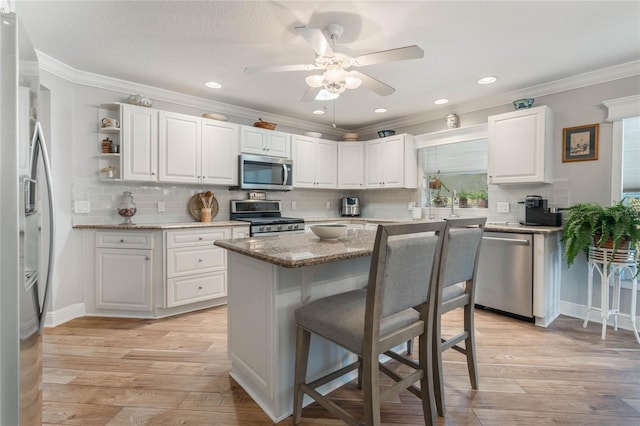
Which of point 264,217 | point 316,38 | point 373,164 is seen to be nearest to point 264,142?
point 264,217

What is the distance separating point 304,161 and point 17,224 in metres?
3.84

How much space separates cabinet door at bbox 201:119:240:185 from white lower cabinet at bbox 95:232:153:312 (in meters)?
1.04

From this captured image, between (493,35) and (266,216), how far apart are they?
10.5 feet

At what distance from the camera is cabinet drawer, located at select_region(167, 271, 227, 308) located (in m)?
3.13

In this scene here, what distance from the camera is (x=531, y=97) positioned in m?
3.46

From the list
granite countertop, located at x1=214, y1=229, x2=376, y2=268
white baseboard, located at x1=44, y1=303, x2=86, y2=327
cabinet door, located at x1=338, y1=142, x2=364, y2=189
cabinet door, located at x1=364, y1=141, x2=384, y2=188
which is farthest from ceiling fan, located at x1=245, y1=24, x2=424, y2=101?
white baseboard, located at x1=44, y1=303, x2=86, y2=327

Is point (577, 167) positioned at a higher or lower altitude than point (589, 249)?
higher

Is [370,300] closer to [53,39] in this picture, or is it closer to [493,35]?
[493,35]

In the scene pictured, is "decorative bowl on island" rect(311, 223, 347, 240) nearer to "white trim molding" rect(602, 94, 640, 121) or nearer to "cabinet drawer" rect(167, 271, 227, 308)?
"cabinet drawer" rect(167, 271, 227, 308)

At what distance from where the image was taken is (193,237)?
326cm

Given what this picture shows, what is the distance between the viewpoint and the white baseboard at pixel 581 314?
2.84m

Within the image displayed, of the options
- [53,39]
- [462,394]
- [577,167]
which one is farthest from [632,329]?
[53,39]

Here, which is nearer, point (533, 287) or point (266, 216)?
point (533, 287)

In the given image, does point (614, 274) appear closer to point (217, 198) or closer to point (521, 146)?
point (521, 146)
